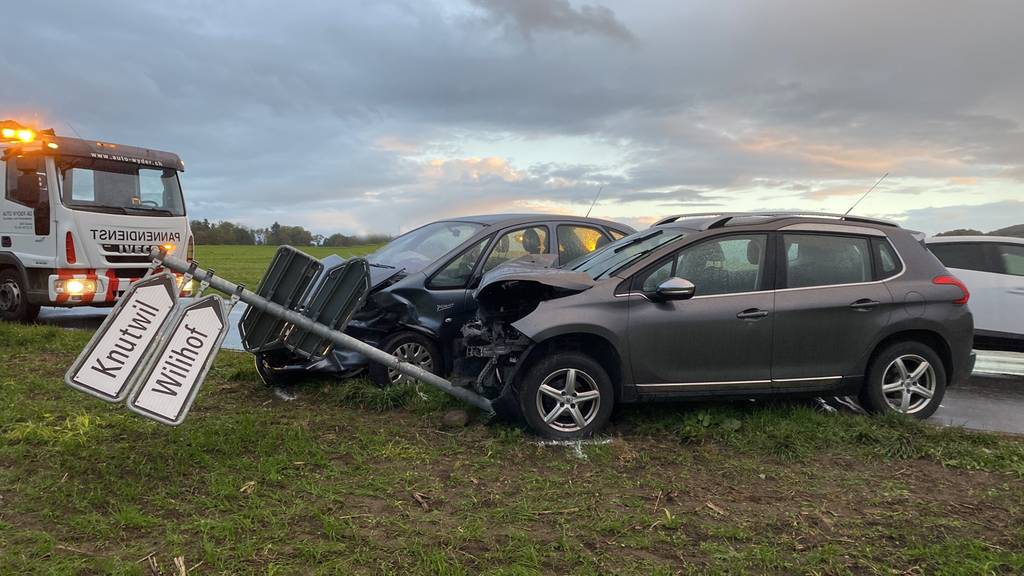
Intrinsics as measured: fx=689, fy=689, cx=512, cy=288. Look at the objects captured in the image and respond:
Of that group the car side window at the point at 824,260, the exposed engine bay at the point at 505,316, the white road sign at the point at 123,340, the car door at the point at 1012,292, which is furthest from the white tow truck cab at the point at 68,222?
the car door at the point at 1012,292

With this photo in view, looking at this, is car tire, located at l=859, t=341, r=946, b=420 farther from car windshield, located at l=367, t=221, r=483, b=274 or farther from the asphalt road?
car windshield, located at l=367, t=221, r=483, b=274

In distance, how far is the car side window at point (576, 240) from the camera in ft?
24.0

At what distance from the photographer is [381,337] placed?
248 inches

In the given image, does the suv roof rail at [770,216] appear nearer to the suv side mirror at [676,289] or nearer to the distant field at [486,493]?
the suv side mirror at [676,289]

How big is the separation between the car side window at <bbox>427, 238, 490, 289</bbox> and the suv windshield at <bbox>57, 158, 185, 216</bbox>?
626 cm

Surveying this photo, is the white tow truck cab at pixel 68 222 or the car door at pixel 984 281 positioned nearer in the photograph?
the car door at pixel 984 281

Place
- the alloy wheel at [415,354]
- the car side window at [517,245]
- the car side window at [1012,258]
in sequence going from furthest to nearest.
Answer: the car side window at [1012,258] → the car side window at [517,245] → the alloy wheel at [415,354]

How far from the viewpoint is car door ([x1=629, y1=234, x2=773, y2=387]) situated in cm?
508

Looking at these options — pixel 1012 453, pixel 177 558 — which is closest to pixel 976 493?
pixel 1012 453

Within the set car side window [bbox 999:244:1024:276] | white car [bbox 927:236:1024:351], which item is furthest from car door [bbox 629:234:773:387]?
car side window [bbox 999:244:1024:276]

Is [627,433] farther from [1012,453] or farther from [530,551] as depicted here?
[1012,453]

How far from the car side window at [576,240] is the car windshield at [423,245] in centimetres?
91

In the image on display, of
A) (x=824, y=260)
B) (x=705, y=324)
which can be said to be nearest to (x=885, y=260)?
(x=824, y=260)

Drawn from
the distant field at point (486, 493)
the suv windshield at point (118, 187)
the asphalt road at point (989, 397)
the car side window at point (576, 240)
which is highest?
the suv windshield at point (118, 187)
